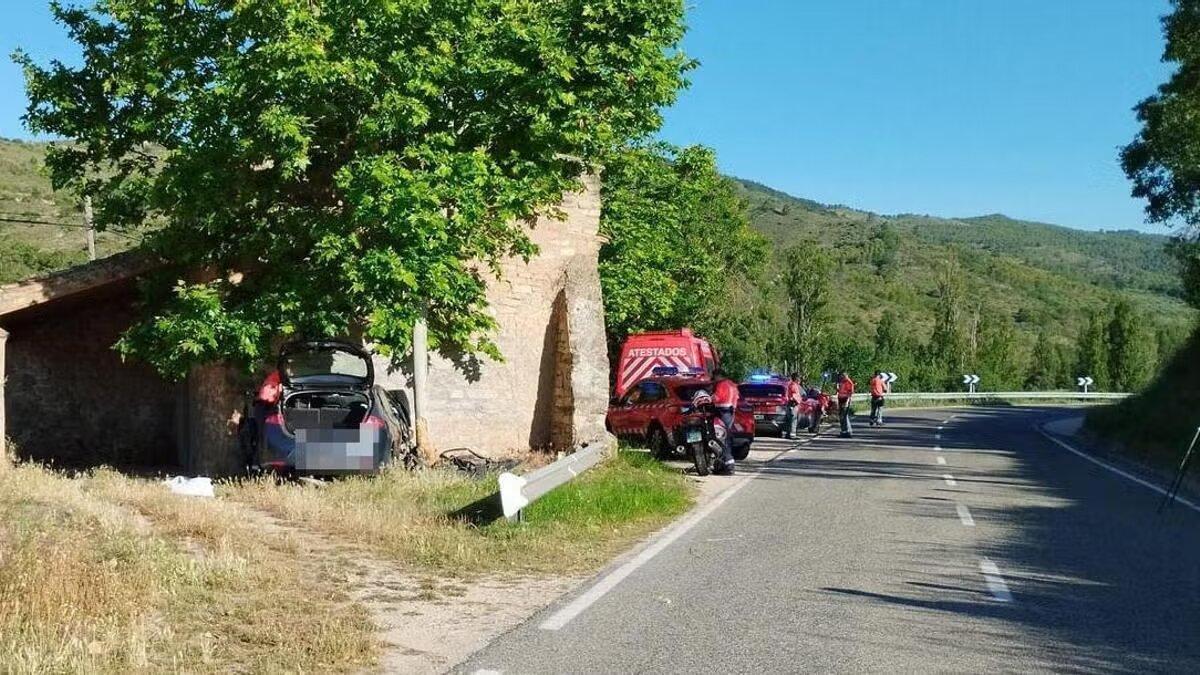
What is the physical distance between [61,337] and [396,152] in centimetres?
799

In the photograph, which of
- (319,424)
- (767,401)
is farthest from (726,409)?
(767,401)

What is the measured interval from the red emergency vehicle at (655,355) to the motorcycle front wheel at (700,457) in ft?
27.1

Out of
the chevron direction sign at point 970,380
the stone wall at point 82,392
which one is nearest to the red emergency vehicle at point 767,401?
the stone wall at point 82,392

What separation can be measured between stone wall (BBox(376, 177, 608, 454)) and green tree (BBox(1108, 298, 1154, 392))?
205ft

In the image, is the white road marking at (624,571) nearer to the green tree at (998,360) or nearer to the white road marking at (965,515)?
the white road marking at (965,515)

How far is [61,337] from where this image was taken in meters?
19.9

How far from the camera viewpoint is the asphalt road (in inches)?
264

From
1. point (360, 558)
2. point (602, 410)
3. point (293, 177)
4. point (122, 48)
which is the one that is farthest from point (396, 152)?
point (360, 558)

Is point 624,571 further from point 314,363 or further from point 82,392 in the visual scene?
point 82,392

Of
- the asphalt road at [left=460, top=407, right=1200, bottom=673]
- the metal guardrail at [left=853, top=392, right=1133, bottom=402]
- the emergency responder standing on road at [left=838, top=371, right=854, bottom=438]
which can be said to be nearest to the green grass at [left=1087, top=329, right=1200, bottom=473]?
the emergency responder standing on road at [left=838, top=371, right=854, bottom=438]

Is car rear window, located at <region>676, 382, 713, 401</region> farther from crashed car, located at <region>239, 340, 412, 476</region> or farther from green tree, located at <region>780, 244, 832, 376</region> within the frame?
green tree, located at <region>780, 244, 832, 376</region>

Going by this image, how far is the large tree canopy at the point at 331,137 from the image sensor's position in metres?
14.9

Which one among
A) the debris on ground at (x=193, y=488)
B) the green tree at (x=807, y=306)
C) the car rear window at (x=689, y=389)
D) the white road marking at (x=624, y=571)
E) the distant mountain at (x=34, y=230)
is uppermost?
the distant mountain at (x=34, y=230)

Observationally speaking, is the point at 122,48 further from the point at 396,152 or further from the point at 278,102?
the point at 396,152
